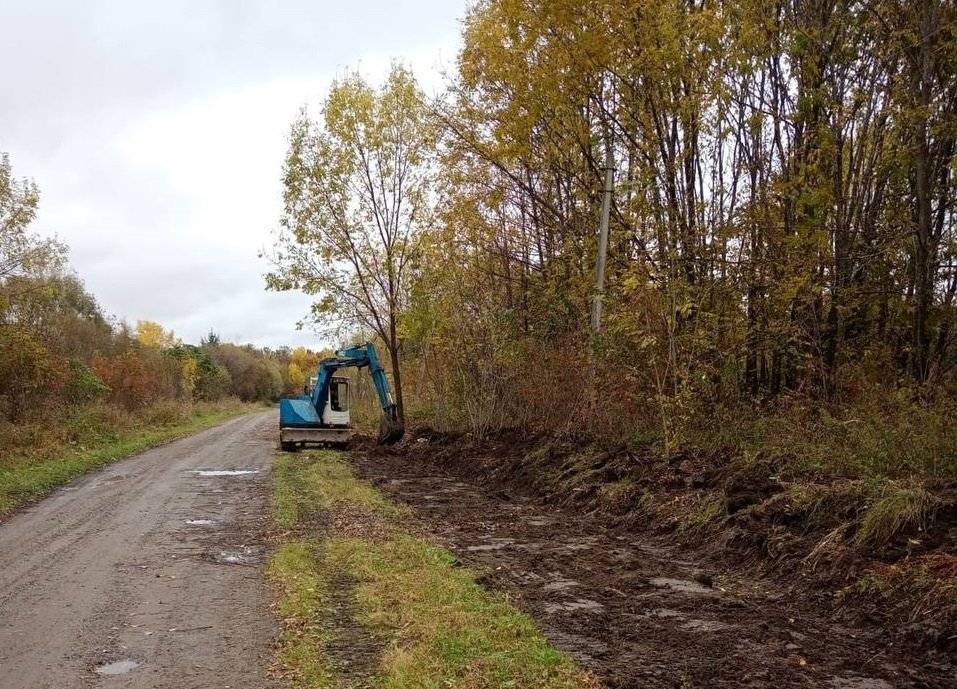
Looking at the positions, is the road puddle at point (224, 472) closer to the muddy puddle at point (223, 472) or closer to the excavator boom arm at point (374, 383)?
the muddy puddle at point (223, 472)

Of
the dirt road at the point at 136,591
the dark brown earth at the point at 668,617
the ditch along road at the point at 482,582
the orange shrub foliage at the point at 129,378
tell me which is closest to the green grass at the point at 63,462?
the dirt road at the point at 136,591

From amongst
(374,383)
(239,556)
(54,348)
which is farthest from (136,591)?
(54,348)

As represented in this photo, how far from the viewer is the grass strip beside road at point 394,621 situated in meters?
4.68

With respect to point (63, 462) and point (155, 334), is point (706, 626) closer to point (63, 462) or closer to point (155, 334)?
point (63, 462)

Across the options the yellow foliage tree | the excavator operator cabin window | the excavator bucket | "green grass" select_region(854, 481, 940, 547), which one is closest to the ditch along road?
"green grass" select_region(854, 481, 940, 547)

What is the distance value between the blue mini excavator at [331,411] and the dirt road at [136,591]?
820cm

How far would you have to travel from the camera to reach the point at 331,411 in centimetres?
2277

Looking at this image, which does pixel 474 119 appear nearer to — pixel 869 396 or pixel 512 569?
pixel 869 396

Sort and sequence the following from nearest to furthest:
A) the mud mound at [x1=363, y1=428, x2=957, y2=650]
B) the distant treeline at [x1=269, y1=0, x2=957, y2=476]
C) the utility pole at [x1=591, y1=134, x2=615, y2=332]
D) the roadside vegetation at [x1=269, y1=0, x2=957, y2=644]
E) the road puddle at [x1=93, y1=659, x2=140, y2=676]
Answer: the road puddle at [x1=93, y1=659, x2=140, y2=676] → the mud mound at [x1=363, y1=428, x2=957, y2=650] → the roadside vegetation at [x1=269, y1=0, x2=957, y2=644] → the distant treeline at [x1=269, y1=0, x2=957, y2=476] → the utility pole at [x1=591, y1=134, x2=615, y2=332]

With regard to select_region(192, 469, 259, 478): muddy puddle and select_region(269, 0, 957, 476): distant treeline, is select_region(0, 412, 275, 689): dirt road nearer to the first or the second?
select_region(192, 469, 259, 478): muddy puddle

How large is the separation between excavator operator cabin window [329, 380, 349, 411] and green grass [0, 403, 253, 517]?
6.09 m

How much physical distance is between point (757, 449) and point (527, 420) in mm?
7689

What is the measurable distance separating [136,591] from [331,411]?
15.9 metres

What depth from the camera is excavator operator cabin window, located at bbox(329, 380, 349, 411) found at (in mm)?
22797
